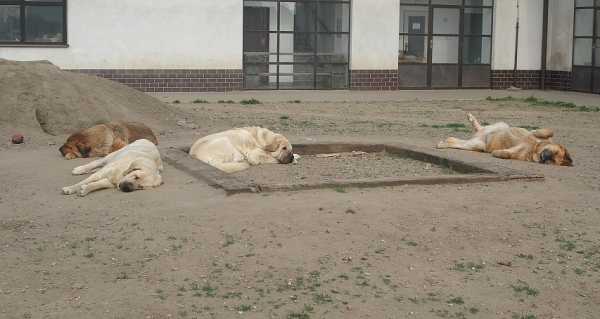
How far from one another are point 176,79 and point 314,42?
427 cm

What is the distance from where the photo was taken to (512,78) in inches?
1037

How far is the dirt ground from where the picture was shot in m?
5.67

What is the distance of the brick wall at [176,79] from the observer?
885 inches

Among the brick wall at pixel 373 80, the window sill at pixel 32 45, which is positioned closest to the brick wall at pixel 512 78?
the brick wall at pixel 373 80

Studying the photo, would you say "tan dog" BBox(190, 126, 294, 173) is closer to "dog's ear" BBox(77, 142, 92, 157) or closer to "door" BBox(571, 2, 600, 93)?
"dog's ear" BBox(77, 142, 92, 157)

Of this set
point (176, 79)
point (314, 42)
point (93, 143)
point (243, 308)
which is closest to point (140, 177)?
point (93, 143)

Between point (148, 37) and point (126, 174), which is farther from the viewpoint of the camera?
point (148, 37)

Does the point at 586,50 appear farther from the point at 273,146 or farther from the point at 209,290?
the point at 209,290

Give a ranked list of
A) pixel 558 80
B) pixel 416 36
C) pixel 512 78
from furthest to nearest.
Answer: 1. pixel 512 78
2. pixel 558 80
3. pixel 416 36

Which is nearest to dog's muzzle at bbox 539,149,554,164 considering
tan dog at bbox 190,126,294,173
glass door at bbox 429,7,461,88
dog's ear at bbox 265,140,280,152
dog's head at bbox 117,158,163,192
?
Result: tan dog at bbox 190,126,294,173

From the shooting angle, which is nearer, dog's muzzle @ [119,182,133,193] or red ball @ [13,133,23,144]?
dog's muzzle @ [119,182,133,193]

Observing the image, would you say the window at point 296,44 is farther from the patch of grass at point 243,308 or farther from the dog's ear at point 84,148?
the patch of grass at point 243,308

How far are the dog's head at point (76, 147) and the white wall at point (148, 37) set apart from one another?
11.6m

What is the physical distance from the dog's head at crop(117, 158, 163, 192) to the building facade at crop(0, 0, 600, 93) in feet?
45.6
